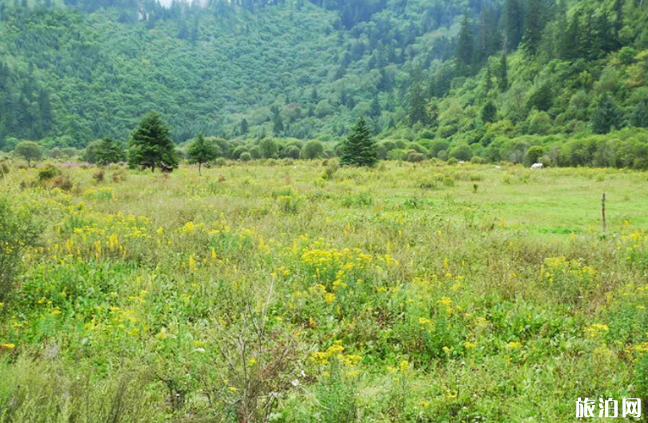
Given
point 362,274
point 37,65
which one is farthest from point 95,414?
point 37,65

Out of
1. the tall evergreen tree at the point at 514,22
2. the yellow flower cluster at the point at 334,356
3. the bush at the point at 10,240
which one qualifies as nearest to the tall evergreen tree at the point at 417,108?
the tall evergreen tree at the point at 514,22

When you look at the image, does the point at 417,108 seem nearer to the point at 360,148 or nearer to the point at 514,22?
the point at 514,22

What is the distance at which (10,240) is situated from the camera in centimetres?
561

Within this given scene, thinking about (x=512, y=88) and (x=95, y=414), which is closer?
(x=95, y=414)

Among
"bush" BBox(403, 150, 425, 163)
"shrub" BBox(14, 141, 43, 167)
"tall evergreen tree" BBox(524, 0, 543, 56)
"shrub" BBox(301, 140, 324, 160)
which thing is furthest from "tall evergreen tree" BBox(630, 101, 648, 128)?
"shrub" BBox(14, 141, 43, 167)

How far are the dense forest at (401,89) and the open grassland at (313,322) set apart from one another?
37162 mm

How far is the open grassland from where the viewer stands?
3537 millimetres

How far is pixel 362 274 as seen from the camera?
6.79 metres

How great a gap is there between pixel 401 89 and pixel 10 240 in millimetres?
151299

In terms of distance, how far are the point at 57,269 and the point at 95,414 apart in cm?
462

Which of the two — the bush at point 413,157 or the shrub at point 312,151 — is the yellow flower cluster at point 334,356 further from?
the shrub at point 312,151

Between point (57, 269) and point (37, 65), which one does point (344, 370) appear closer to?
point (57, 269)

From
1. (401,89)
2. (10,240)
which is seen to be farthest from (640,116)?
(401,89)

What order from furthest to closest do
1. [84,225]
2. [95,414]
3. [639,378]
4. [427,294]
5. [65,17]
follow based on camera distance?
[65,17] < [84,225] < [427,294] < [639,378] < [95,414]
